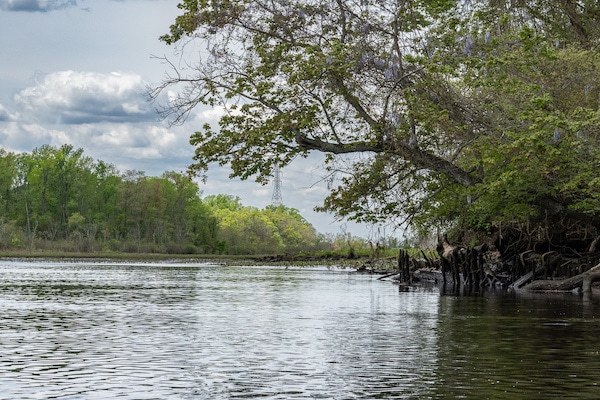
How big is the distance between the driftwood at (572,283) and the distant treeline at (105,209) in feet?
283

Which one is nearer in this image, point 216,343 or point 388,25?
point 216,343

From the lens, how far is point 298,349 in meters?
16.4

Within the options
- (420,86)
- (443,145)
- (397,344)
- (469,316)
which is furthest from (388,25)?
(397,344)

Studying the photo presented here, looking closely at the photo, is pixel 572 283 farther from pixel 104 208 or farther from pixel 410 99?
pixel 104 208

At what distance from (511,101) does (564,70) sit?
2146 mm

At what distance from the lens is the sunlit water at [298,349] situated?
39.5 ft

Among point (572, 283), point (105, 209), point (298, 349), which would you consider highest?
point (105, 209)

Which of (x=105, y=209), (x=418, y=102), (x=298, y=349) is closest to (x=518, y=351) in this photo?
(x=298, y=349)

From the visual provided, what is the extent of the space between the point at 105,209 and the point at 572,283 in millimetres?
111090

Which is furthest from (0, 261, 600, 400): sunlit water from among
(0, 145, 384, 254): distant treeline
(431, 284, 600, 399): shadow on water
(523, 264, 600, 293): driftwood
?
(0, 145, 384, 254): distant treeline

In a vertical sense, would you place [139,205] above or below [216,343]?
above

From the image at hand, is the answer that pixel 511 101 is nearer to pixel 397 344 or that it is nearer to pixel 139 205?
pixel 397 344

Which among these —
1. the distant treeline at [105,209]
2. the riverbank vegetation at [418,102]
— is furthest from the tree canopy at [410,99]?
the distant treeline at [105,209]

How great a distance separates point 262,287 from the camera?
39.4 metres
